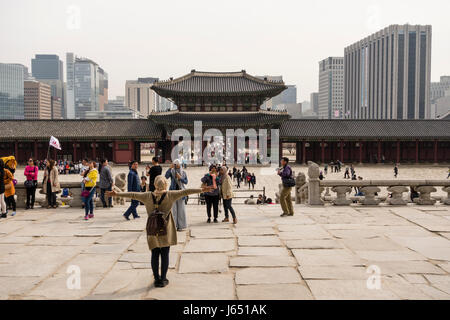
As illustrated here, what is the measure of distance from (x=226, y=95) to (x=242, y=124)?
413 cm

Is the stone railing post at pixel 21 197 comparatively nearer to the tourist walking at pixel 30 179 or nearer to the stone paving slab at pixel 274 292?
the tourist walking at pixel 30 179

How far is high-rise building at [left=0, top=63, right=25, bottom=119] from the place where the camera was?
174625 millimetres

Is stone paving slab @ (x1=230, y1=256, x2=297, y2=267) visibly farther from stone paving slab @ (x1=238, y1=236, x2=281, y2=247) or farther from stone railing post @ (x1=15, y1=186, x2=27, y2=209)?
A: stone railing post @ (x1=15, y1=186, x2=27, y2=209)

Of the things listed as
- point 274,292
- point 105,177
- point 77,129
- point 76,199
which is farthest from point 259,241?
point 77,129

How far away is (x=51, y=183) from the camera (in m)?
10.6

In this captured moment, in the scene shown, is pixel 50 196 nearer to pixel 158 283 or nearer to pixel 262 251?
pixel 262 251

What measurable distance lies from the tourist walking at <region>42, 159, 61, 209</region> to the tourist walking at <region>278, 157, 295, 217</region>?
6009mm

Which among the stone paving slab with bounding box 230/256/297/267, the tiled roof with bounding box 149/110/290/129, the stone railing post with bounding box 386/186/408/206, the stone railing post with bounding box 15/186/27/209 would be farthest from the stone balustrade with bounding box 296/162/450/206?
the tiled roof with bounding box 149/110/290/129

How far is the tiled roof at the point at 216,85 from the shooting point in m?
42.2

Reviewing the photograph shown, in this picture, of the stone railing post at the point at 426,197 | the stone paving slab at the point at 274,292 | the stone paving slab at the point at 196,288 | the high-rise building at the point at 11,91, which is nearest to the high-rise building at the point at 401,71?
the stone railing post at the point at 426,197

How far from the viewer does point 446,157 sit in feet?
135

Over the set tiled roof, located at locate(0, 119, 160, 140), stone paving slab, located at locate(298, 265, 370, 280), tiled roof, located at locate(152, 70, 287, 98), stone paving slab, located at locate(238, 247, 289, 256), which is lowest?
stone paving slab, located at locate(298, 265, 370, 280)

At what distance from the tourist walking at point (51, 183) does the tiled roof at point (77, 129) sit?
30.3 metres

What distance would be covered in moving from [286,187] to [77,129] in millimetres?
36739
